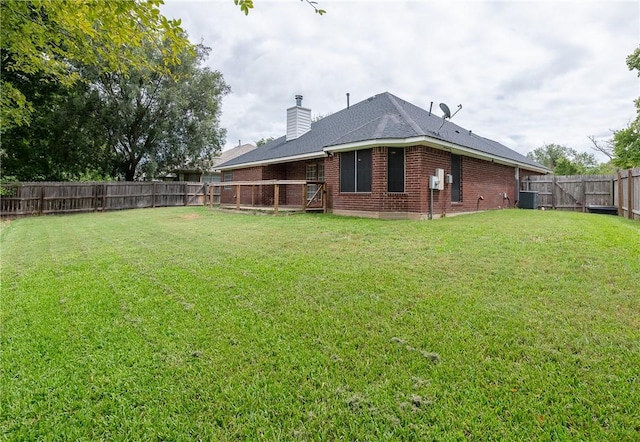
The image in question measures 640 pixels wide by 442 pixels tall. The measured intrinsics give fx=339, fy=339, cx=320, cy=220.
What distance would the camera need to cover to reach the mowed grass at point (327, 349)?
183cm

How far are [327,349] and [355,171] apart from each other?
30.8 feet

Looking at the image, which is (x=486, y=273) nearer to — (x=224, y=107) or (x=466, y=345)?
(x=466, y=345)

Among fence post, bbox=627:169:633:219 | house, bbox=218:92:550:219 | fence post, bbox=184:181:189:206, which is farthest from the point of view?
fence post, bbox=184:181:189:206

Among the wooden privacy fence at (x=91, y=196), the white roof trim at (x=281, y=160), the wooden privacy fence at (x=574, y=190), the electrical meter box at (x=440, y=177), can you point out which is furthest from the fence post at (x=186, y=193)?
the wooden privacy fence at (x=574, y=190)

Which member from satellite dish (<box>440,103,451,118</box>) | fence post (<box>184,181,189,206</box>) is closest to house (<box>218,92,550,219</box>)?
satellite dish (<box>440,103,451,118</box>)

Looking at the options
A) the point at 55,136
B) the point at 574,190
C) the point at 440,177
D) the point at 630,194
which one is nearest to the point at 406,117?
the point at 440,177

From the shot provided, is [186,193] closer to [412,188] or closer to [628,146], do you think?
[412,188]

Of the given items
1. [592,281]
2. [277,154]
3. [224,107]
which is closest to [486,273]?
[592,281]

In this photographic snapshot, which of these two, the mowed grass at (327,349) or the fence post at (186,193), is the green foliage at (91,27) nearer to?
the mowed grass at (327,349)

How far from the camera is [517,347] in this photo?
250cm

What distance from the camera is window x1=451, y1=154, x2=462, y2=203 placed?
11859 millimetres

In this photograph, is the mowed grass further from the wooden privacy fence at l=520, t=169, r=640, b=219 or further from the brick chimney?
the wooden privacy fence at l=520, t=169, r=640, b=219

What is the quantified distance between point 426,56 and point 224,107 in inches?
688

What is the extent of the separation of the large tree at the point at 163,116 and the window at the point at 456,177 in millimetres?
17118
